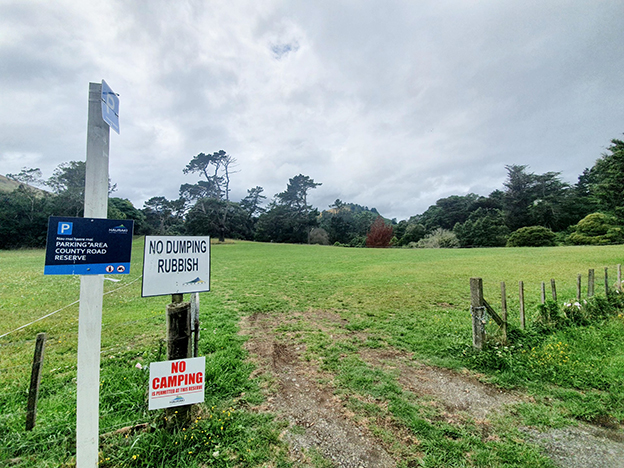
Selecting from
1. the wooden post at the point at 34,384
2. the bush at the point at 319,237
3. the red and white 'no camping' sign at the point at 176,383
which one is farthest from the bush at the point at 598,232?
the wooden post at the point at 34,384

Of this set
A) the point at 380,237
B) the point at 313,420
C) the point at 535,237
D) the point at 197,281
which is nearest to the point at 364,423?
the point at 313,420

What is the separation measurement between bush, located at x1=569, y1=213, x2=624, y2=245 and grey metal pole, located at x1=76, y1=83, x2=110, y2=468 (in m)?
37.3

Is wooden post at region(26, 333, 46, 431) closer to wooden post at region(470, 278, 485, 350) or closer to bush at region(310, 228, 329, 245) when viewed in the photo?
wooden post at region(470, 278, 485, 350)

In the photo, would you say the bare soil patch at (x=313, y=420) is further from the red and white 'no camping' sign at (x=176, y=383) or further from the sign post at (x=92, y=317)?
the sign post at (x=92, y=317)

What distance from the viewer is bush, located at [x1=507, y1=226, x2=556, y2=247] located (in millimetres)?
30172

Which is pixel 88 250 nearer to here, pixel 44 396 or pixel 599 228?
pixel 44 396

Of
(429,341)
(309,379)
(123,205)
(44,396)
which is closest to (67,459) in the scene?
(44,396)

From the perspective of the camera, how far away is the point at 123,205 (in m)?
46.7

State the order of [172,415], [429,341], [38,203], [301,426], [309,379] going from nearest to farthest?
[172,415]
[301,426]
[309,379]
[429,341]
[38,203]

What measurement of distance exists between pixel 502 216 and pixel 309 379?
5020cm

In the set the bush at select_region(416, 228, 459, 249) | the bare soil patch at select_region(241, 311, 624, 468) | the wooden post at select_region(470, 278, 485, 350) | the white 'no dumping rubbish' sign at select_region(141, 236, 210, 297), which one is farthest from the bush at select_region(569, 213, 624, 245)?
the white 'no dumping rubbish' sign at select_region(141, 236, 210, 297)

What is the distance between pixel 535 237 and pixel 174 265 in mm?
39232

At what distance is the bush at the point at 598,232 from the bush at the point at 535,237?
1926 millimetres

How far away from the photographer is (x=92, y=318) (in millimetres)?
1775
